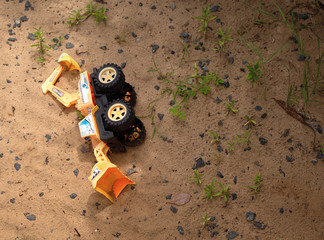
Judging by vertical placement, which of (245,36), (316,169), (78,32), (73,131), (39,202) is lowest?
(316,169)

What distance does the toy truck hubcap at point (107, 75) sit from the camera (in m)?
2.58

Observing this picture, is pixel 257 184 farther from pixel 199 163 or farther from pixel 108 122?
pixel 108 122

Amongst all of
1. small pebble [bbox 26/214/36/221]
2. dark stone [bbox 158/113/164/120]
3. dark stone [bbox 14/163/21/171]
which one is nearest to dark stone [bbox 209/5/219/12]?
dark stone [bbox 158/113/164/120]

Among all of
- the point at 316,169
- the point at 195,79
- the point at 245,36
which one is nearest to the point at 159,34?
the point at 195,79

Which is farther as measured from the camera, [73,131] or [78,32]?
[78,32]

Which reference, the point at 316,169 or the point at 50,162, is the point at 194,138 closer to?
the point at 316,169

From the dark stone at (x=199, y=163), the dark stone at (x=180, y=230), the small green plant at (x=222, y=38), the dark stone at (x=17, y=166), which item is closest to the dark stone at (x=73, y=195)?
the dark stone at (x=17, y=166)

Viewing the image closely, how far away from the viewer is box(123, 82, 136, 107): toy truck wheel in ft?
8.95

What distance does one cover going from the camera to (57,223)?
2.46m

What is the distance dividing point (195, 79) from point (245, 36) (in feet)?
2.00

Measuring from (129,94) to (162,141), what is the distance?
472 millimetres

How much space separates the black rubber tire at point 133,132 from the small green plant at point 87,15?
1.19 meters

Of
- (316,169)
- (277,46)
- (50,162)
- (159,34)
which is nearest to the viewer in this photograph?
(316,169)

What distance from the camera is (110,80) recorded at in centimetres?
256
